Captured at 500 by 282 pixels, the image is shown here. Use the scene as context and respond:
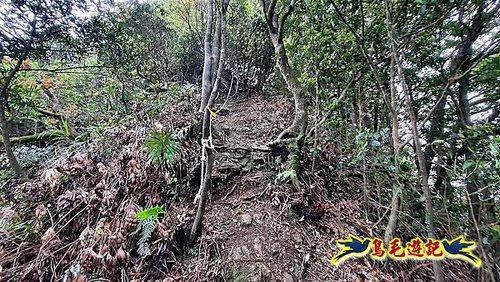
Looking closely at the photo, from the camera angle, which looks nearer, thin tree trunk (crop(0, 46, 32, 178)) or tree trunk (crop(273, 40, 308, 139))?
thin tree trunk (crop(0, 46, 32, 178))

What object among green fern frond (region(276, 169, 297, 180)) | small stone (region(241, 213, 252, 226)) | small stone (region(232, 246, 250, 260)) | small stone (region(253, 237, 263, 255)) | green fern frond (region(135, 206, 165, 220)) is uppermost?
green fern frond (region(276, 169, 297, 180))

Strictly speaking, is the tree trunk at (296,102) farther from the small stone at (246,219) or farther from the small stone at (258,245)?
the small stone at (258,245)

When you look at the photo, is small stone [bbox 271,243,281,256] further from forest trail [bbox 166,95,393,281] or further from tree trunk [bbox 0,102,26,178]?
tree trunk [bbox 0,102,26,178]

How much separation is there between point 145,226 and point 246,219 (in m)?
1.00

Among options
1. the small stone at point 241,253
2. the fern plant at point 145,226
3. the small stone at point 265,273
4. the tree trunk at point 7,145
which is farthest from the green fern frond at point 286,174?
the tree trunk at point 7,145

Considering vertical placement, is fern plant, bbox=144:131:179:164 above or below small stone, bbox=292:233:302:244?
above

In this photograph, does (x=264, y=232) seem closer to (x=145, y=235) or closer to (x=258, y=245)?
(x=258, y=245)

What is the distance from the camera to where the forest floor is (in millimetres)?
2342

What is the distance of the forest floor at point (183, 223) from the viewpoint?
92.2 inches

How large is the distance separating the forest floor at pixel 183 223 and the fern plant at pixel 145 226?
6cm

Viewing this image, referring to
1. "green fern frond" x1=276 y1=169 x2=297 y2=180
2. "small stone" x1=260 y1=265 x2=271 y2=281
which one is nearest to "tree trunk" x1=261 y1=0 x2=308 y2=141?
"green fern frond" x1=276 y1=169 x2=297 y2=180

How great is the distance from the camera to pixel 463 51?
324 cm

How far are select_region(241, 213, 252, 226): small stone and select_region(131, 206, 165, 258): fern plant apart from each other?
0.84 metres

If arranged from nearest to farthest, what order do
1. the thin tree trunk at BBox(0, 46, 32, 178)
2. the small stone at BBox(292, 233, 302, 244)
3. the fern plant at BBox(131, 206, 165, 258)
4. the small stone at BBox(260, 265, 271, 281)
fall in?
the small stone at BBox(260, 265, 271, 281) → the fern plant at BBox(131, 206, 165, 258) → the small stone at BBox(292, 233, 302, 244) → the thin tree trunk at BBox(0, 46, 32, 178)
